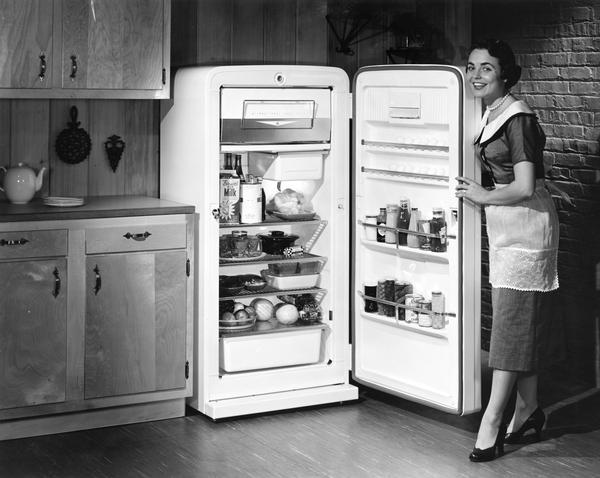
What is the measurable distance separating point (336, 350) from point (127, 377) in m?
1.03

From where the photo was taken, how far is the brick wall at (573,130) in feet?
16.7

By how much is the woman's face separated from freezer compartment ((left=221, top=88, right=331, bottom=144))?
853 mm

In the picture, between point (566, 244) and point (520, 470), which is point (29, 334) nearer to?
point (520, 470)

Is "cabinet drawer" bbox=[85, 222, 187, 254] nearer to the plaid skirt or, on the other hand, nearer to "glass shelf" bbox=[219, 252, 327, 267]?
"glass shelf" bbox=[219, 252, 327, 267]

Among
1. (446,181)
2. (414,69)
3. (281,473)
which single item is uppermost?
(414,69)

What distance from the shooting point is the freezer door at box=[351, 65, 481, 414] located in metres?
4.25

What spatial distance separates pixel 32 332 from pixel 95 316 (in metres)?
0.27

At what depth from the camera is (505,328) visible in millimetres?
4141

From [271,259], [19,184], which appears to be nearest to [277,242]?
[271,259]

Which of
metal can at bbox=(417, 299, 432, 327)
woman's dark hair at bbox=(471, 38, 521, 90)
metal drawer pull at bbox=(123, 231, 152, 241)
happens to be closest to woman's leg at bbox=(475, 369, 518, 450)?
metal can at bbox=(417, 299, 432, 327)

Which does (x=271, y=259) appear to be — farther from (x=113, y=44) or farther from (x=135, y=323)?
(x=113, y=44)

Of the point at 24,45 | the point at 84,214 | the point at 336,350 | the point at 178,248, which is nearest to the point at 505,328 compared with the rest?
the point at 336,350

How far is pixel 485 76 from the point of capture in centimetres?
408

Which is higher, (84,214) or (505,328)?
(84,214)
